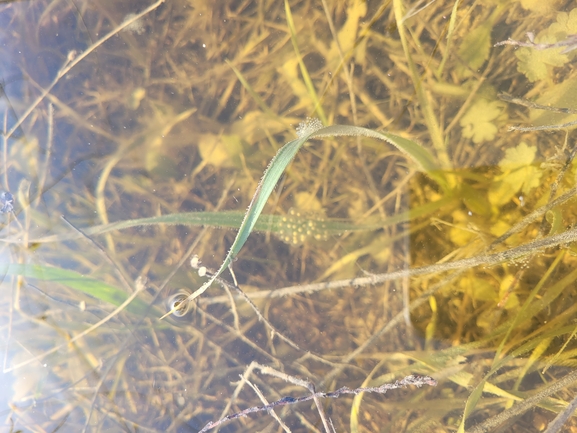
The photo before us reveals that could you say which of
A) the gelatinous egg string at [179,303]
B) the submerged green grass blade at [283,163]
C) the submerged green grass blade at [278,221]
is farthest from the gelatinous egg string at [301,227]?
the gelatinous egg string at [179,303]

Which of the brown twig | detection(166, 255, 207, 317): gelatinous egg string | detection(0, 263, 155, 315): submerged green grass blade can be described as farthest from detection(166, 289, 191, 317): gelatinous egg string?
the brown twig

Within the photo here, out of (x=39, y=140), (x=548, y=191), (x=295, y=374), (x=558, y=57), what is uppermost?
(x=558, y=57)

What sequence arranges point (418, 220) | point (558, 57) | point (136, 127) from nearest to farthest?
point (558, 57)
point (418, 220)
point (136, 127)

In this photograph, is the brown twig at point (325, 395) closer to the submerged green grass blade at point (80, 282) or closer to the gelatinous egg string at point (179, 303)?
the gelatinous egg string at point (179, 303)

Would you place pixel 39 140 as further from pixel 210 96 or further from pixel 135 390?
pixel 135 390

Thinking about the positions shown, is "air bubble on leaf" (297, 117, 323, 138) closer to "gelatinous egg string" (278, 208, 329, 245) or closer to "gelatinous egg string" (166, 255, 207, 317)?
"gelatinous egg string" (278, 208, 329, 245)

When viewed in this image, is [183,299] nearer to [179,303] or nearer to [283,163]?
[179,303]

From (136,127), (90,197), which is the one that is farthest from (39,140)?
(136,127)

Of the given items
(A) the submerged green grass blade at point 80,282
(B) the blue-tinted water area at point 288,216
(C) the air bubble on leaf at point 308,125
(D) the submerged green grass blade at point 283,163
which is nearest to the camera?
(D) the submerged green grass blade at point 283,163
